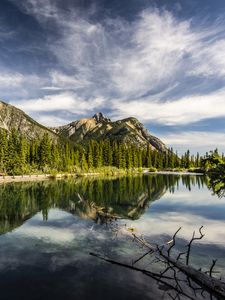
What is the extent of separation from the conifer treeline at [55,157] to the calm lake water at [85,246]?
54.3 m

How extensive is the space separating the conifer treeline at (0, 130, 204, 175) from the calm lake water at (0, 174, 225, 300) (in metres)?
54.3

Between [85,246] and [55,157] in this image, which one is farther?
[55,157]

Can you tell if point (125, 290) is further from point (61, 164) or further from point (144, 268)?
point (61, 164)

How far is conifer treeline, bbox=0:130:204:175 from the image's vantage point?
85.7m

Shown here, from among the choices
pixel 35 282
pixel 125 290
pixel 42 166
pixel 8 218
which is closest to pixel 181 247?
pixel 125 290

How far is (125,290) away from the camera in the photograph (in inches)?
451

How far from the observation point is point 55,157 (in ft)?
340

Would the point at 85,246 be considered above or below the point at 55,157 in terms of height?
below

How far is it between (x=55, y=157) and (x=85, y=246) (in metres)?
88.1

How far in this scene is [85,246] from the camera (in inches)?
686

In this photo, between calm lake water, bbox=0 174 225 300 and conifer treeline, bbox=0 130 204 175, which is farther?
conifer treeline, bbox=0 130 204 175

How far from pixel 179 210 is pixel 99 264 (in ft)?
63.5

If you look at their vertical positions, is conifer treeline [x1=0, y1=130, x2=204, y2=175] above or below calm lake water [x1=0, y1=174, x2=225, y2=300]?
above

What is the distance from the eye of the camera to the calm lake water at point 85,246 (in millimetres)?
11630
